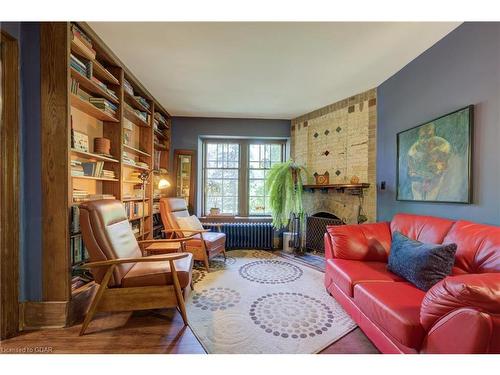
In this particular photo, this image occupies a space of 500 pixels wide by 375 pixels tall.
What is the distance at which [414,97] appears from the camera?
222 centimetres

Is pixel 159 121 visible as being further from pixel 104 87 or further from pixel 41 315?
pixel 41 315

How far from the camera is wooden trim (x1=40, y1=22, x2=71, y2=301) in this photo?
160cm

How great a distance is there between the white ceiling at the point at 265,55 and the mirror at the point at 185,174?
1.05 metres

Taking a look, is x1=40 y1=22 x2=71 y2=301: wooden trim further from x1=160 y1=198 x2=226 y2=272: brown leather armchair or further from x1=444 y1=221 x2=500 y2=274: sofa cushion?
x1=444 y1=221 x2=500 y2=274: sofa cushion

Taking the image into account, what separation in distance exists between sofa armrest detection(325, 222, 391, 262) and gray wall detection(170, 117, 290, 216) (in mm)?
2473

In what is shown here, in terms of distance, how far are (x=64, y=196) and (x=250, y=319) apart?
5.77ft

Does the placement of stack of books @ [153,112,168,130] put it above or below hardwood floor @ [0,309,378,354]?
above

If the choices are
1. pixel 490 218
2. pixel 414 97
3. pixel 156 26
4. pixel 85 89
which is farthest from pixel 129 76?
pixel 490 218

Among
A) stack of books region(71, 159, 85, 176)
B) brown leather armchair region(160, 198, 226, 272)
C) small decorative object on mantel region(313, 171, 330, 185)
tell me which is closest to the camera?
stack of books region(71, 159, 85, 176)

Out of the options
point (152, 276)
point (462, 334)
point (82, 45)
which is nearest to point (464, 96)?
point (462, 334)

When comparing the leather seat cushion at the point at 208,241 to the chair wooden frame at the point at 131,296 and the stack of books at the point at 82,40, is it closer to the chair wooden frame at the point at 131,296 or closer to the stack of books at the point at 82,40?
the chair wooden frame at the point at 131,296

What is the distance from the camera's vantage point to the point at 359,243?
200cm

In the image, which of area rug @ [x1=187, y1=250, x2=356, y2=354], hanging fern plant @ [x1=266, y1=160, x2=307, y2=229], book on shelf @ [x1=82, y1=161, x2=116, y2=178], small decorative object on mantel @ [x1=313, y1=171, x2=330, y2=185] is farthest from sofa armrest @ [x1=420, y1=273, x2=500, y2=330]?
book on shelf @ [x1=82, y1=161, x2=116, y2=178]

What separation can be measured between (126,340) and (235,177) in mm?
3028
